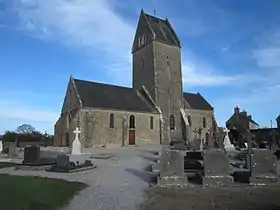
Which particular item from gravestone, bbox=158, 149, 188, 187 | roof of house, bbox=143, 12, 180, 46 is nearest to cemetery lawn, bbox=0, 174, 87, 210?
gravestone, bbox=158, 149, 188, 187

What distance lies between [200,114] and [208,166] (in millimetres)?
39460

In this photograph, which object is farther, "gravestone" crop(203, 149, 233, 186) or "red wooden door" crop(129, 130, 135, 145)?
"red wooden door" crop(129, 130, 135, 145)

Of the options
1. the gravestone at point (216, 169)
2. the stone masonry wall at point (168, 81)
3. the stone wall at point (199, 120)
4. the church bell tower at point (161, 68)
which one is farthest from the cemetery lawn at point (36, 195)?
the stone wall at point (199, 120)

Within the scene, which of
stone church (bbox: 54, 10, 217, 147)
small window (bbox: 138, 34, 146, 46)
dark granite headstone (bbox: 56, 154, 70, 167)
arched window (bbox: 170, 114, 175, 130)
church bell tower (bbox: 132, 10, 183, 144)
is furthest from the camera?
small window (bbox: 138, 34, 146, 46)

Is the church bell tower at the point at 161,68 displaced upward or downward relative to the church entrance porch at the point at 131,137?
upward

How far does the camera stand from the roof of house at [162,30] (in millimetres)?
45094

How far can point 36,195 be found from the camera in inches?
293

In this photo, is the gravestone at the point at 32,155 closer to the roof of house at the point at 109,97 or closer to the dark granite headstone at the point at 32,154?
the dark granite headstone at the point at 32,154

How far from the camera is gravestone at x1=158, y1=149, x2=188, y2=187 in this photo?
32.7ft

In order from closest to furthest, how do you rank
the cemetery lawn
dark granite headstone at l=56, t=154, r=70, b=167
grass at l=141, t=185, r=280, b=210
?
the cemetery lawn
grass at l=141, t=185, r=280, b=210
dark granite headstone at l=56, t=154, r=70, b=167

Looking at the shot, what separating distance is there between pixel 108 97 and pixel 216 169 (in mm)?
30080

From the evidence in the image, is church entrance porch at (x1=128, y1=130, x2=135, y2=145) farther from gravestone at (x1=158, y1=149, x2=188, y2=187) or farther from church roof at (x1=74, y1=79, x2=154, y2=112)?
gravestone at (x1=158, y1=149, x2=188, y2=187)

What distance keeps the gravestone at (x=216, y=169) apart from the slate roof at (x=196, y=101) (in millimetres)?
38550

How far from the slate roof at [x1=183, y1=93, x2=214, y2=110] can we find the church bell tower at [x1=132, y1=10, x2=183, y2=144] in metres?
5.03
